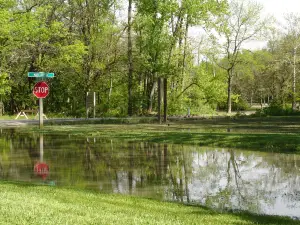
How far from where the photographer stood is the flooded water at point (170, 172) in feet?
34.2

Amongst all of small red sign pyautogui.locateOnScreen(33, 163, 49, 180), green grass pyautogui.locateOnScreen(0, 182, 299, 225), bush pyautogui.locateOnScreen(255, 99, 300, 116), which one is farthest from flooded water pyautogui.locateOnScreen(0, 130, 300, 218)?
bush pyautogui.locateOnScreen(255, 99, 300, 116)

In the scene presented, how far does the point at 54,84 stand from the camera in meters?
49.4

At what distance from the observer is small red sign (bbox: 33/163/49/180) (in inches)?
517

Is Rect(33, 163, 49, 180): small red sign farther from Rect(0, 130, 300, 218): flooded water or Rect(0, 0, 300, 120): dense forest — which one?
Rect(0, 0, 300, 120): dense forest

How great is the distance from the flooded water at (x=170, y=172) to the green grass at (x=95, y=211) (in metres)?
0.87

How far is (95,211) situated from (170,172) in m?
6.08

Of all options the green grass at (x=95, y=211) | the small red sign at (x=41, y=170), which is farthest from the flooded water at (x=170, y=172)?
the green grass at (x=95, y=211)

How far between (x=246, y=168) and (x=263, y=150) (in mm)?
4397

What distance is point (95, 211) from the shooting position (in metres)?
7.98

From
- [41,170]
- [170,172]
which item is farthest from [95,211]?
[41,170]

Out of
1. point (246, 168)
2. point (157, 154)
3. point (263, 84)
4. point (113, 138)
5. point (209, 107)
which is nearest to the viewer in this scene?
point (246, 168)

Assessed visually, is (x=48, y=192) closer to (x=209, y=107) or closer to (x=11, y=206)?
(x=11, y=206)

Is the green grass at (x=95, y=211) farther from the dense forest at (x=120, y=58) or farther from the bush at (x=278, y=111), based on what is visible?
the bush at (x=278, y=111)

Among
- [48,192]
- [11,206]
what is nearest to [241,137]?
[48,192]
